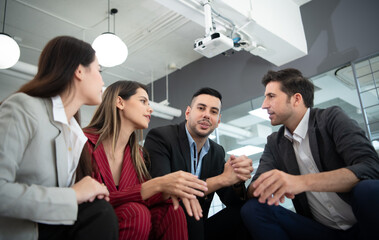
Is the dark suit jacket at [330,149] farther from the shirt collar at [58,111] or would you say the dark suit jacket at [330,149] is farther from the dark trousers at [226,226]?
the shirt collar at [58,111]

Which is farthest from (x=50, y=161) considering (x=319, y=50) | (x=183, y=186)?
(x=319, y=50)

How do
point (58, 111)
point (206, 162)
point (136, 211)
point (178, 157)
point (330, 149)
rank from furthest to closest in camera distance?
1. point (206, 162)
2. point (178, 157)
3. point (330, 149)
4. point (136, 211)
5. point (58, 111)

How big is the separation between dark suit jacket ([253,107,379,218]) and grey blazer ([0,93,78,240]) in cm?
103

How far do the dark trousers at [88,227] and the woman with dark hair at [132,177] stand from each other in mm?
189

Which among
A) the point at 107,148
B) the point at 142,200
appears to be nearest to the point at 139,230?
the point at 142,200

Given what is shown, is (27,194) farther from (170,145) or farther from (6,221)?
(170,145)

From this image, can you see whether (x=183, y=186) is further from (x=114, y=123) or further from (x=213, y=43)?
(x=213, y=43)

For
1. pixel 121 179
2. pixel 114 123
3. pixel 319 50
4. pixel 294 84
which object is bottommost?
pixel 121 179

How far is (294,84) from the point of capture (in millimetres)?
1915

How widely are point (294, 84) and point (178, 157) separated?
795 mm

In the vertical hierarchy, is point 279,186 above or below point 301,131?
below

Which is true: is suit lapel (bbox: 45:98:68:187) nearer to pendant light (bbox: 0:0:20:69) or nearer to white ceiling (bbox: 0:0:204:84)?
pendant light (bbox: 0:0:20:69)

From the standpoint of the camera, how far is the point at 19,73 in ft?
11.3

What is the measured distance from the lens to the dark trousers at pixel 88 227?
88cm
